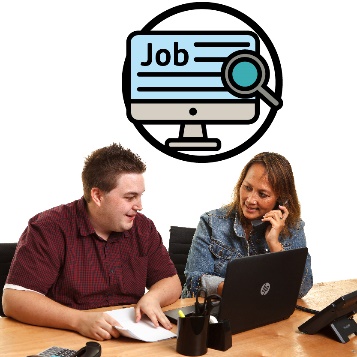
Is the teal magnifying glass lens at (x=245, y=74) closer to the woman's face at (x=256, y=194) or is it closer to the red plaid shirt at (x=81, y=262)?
the woman's face at (x=256, y=194)

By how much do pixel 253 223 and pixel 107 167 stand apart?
72 centimetres

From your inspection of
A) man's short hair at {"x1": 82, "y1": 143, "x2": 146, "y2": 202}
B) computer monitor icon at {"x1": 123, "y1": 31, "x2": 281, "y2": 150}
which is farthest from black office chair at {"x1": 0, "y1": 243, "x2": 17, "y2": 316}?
computer monitor icon at {"x1": 123, "y1": 31, "x2": 281, "y2": 150}

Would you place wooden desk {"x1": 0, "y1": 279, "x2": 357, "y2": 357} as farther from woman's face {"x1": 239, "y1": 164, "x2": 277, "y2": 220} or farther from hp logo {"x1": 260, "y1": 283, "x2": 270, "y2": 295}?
woman's face {"x1": 239, "y1": 164, "x2": 277, "y2": 220}

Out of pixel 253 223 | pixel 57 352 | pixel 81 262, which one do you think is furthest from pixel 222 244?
pixel 57 352

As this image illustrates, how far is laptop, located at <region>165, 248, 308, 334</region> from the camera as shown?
1.69 metres

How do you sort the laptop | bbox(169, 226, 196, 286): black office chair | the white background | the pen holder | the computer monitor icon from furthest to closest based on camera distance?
the computer monitor icon < the white background < bbox(169, 226, 196, 286): black office chair < the laptop < the pen holder

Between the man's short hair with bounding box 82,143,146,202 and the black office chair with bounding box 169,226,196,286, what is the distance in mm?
896

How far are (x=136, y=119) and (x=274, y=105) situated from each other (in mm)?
896

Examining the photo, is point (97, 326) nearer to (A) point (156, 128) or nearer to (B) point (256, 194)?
(B) point (256, 194)

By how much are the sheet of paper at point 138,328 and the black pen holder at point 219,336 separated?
0.13 meters

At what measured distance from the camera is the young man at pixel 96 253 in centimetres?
189

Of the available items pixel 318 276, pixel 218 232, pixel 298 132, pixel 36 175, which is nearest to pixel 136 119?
pixel 36 175

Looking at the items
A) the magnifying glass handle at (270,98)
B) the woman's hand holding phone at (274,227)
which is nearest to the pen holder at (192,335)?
the woman's hand holding phone at (274,227)

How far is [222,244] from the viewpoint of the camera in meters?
2.42
